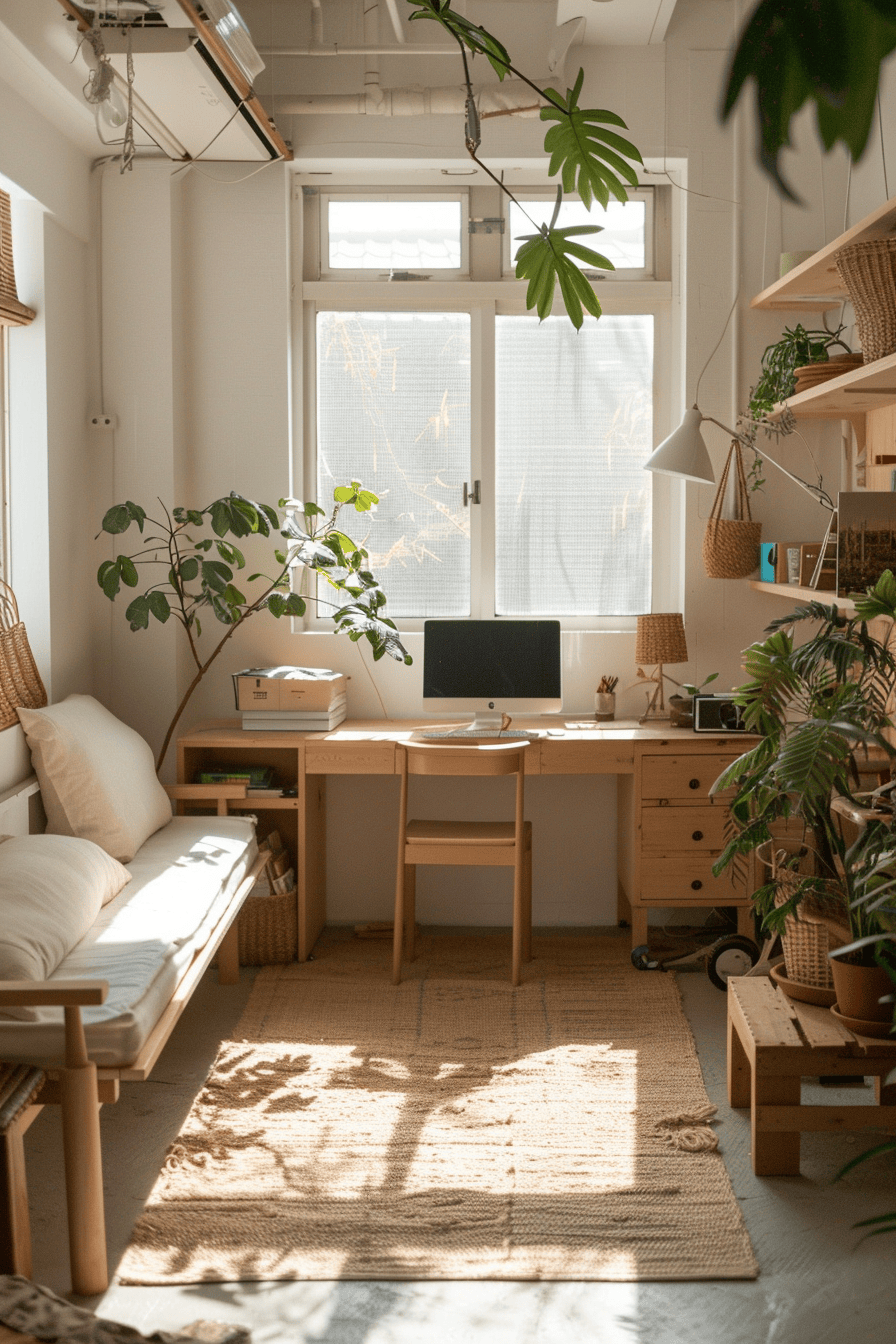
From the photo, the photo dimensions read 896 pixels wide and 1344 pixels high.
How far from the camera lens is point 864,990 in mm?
2549

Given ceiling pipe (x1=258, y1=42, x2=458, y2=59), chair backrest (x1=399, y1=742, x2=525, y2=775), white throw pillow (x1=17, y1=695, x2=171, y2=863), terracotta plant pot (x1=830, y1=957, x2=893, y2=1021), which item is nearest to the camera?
terracotta plant pot (x1=830, y1=957, x2=893, y2=1021)

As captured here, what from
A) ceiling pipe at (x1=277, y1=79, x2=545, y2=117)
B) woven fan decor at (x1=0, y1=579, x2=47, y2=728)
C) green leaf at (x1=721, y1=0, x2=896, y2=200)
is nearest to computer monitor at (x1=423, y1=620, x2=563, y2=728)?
woven fan decor at (x1=0, y1=579, x2=47, y2=728)

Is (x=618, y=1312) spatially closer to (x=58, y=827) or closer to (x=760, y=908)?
(x=760, y=908)

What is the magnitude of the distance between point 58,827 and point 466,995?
4.41ft

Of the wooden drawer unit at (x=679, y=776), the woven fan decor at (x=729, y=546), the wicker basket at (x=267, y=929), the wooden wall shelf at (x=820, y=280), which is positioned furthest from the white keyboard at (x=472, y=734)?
the wooden wall shelf at (x=820, y=280)

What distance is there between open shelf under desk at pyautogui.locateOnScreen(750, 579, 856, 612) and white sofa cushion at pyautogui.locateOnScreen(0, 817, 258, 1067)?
181cm

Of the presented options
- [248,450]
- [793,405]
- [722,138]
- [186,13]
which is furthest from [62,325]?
[722,138]

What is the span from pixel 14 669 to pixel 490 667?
1.56m

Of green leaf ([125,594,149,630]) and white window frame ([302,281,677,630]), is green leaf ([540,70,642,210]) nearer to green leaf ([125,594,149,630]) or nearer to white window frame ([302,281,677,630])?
green leaf ([125,594,149,630])

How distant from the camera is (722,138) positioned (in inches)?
12.5

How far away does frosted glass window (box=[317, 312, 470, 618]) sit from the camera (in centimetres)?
449

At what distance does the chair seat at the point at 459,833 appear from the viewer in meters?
3.80

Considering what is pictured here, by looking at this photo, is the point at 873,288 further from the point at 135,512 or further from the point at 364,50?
the point at 135,512

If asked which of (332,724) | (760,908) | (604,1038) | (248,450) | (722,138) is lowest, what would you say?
(604,1038)
